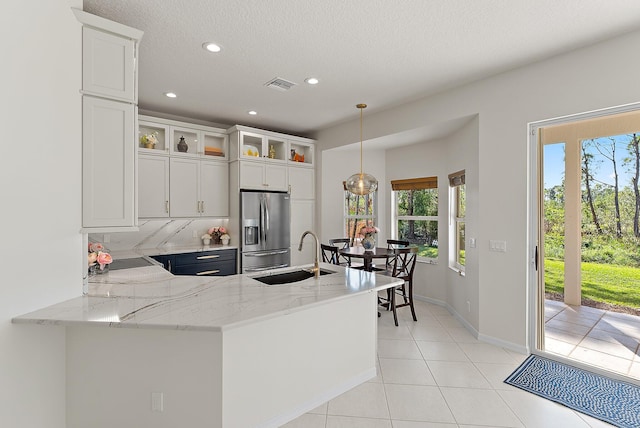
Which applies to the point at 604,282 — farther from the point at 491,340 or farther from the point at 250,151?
the point at 250,151

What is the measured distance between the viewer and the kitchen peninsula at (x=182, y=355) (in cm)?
167

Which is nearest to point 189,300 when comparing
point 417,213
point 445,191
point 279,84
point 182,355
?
point 182,355

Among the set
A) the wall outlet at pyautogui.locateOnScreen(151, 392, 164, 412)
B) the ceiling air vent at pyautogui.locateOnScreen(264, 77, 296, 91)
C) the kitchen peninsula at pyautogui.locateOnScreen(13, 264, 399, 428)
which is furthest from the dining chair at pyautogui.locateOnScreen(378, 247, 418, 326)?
the wall outlet at pyautogui.locateOnScreen(151, 392, 164, 412)

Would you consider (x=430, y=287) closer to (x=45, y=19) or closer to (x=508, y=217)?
(x=508, y=217)

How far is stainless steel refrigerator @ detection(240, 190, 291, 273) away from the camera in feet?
15.2

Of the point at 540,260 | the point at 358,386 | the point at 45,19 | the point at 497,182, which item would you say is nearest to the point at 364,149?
the point at 497,182

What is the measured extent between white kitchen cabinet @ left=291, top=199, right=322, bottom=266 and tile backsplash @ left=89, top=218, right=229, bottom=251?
1.13 m

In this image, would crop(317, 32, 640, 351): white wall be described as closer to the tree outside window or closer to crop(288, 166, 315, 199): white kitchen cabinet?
the tree outside window

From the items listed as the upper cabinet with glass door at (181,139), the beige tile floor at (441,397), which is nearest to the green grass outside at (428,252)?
the beige tile floor at (441,397)

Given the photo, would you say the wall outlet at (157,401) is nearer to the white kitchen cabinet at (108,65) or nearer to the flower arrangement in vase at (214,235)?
the white kitchen cabinet at (108,65)

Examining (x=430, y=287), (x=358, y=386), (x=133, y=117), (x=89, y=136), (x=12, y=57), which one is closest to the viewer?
(x=12, y=57)

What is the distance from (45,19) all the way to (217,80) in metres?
1.77

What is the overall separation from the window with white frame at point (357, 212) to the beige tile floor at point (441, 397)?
2.56 metres

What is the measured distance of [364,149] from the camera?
17.7ft
